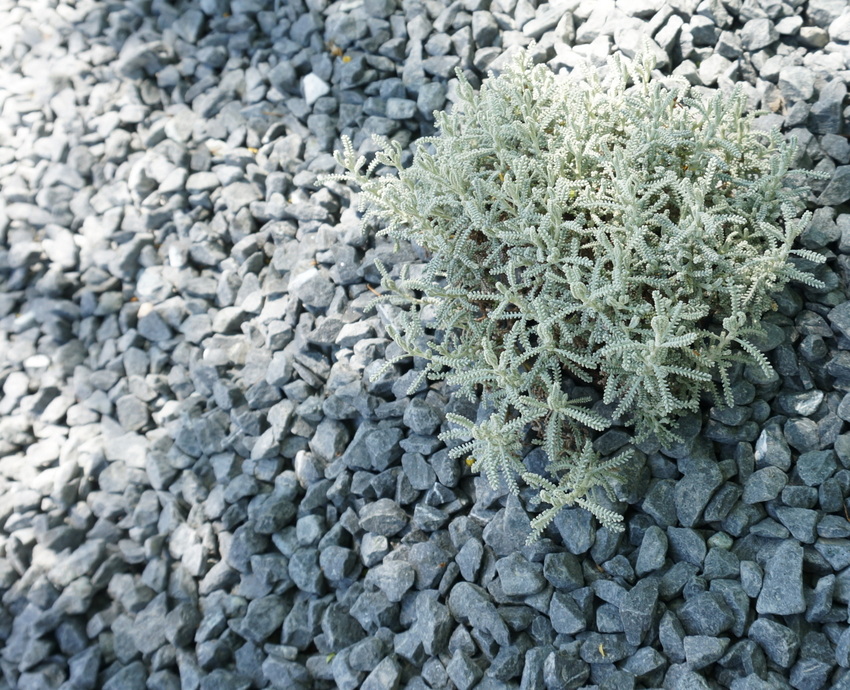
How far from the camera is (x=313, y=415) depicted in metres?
2.15

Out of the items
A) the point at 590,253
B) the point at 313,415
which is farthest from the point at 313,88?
the point at 590,253

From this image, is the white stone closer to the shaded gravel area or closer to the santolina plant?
the shaded gravel area

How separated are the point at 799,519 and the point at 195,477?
163cm

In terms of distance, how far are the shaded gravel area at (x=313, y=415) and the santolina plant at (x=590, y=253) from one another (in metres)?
0.15

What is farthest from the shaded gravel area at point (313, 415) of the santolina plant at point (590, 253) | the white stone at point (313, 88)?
the santolina plant at point (590, 253)

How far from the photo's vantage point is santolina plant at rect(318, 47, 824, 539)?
1.59m

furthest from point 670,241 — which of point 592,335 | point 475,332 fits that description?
point 475,332

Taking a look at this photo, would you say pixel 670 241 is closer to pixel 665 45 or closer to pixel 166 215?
pixel 665 45

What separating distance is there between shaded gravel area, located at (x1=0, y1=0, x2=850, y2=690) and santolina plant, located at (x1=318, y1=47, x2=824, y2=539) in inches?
6.0

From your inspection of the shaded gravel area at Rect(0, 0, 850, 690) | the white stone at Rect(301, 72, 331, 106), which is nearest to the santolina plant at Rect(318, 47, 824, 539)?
the shaded gravel area at Rect(0, 0, 850, 690)

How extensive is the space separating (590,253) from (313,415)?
3.01 feet

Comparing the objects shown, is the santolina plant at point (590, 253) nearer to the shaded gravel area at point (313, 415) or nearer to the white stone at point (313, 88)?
the shaded gravel area at point (313, 415)

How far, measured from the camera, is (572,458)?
1.69m

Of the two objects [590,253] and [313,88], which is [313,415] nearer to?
[590,253]
